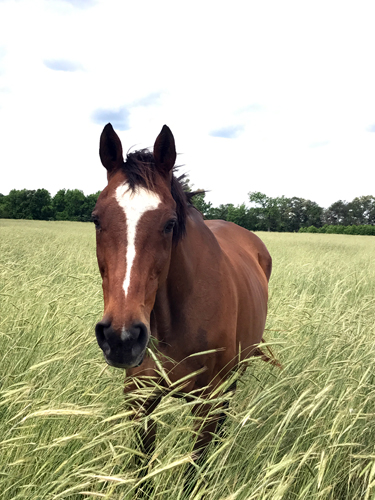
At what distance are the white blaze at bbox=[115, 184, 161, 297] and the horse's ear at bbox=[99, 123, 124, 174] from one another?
0.30 metres

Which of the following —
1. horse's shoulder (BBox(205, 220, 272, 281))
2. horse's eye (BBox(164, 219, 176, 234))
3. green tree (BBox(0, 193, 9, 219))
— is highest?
green tree (BBox(0, 193, 9, 219))

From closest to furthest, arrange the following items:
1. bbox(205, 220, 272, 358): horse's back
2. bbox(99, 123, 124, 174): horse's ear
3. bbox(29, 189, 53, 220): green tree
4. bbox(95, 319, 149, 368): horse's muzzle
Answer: bbox(95, 319, 149, 368): horse's muzzle → bbox(99, 123, 124, 174): horse's ear → bbox(205, 220, 272, 358): horse's back → bbox(29, 189, 53, 220): green tree

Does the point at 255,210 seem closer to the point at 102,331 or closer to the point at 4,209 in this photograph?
the point at 4,209

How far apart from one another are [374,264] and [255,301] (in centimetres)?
809

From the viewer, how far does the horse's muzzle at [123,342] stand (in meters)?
1.46

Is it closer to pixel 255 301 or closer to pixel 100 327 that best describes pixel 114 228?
pixel 100 327

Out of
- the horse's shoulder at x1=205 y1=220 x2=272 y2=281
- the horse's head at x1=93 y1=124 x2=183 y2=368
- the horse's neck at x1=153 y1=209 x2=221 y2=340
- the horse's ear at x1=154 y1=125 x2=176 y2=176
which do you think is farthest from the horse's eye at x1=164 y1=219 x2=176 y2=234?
the horse's shoulder at x1=205 y1=220 x2=272 y2=281

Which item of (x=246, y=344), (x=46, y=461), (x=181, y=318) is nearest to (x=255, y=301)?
(x=246, y=344)

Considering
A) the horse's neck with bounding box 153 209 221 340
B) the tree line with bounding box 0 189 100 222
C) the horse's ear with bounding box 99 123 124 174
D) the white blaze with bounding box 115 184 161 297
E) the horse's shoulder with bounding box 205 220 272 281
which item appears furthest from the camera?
the tree line with bounding box 0 189 100 222

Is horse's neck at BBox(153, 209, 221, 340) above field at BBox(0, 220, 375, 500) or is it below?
above

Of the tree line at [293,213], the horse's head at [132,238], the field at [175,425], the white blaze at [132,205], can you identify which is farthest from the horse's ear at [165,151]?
the tree line at [293,213]

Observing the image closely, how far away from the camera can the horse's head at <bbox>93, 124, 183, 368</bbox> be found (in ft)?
4.90

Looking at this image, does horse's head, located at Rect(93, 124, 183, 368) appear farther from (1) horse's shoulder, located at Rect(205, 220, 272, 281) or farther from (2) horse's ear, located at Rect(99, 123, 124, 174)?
(1) horse's shoulder, located at Rect(205, 220, 272, 281)

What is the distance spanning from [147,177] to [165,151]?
0.87 ft
